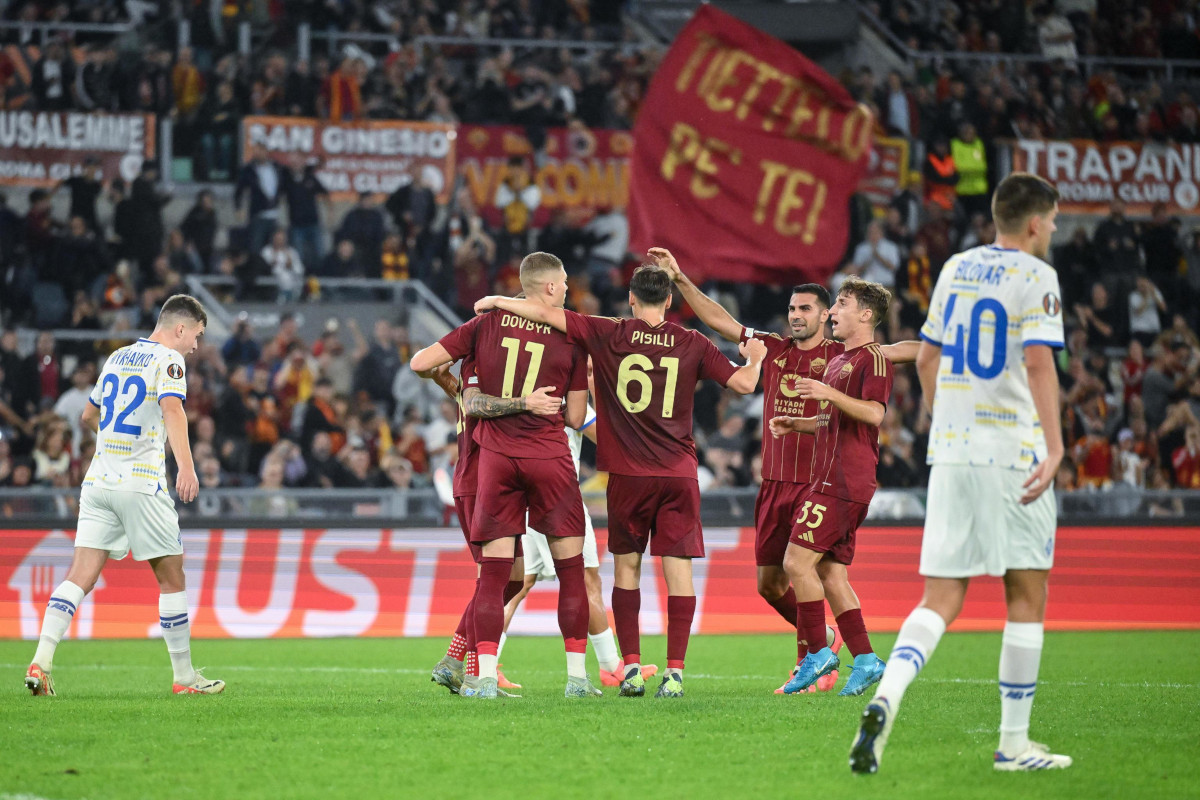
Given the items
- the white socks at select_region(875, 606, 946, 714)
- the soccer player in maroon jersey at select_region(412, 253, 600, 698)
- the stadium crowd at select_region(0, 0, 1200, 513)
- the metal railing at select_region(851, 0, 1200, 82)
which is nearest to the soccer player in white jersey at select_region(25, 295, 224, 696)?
the soccer player in maroon jersey at select_region(412, 253, 600, 698)

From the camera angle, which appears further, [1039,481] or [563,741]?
[563,741]

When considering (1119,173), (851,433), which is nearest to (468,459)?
(851,433)

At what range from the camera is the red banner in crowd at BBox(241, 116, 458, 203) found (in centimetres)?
1984

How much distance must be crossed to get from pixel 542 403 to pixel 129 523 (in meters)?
2.59

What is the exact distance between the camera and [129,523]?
8250 millimetres

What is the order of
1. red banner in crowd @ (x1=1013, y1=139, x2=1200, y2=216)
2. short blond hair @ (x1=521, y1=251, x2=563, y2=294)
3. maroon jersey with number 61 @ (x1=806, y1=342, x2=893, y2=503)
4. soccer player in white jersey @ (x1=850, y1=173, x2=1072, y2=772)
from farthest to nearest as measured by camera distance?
red banner in crowd @ (x1=1013, y1=139, x2=1200, y2=216), maroon jersey with number 61 @ (x1=806, y1=342, x2=893, y2=503), short blond hair @ (x1=521, y1=251, x2=563, y2=294), soccer player in white jersey @ (x1=850, y1=173, x2=1072, y2=772)

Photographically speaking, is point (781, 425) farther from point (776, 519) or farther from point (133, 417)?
point (133, 417)

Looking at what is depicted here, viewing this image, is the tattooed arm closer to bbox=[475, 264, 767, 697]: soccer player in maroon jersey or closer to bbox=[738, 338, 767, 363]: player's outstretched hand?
bbox=[475, 264, 767, 697]: soccer player in maroon jersey

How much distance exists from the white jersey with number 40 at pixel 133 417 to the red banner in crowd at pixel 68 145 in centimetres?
1190

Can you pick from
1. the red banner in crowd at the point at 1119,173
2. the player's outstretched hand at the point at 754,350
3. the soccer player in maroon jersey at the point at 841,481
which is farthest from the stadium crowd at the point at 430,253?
the player's outstretched hand at the point at 754,350

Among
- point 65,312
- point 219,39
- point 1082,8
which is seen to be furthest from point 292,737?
point 1082,8

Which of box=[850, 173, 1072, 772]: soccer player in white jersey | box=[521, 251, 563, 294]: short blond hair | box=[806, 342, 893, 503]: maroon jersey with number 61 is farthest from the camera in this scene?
box=[806, 342, 893, 503]: maroon jersey with number 61

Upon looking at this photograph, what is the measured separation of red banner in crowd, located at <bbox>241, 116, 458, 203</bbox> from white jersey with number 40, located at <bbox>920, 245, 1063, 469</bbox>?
15298 mm

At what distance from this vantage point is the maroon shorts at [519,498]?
773cm
